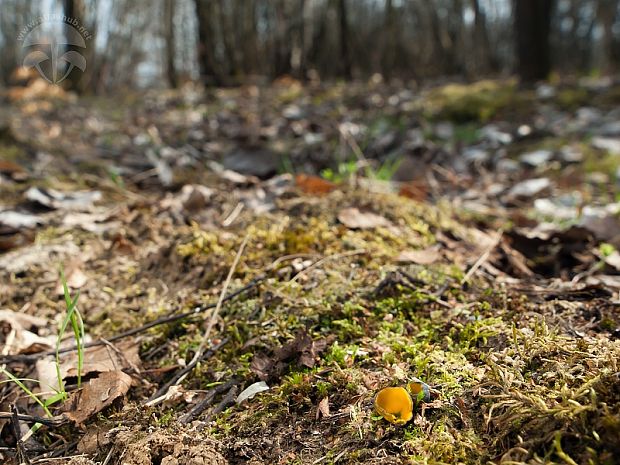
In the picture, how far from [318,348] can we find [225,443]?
0.35 m

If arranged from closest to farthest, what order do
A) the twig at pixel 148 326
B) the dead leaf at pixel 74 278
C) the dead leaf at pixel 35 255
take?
the twig at pixel 148 326, the dead leaf at pixel 74 278, the dead leaf at pixel 35 255

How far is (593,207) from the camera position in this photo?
2920mm

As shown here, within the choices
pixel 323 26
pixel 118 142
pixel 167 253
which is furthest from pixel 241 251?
pixel 323 26

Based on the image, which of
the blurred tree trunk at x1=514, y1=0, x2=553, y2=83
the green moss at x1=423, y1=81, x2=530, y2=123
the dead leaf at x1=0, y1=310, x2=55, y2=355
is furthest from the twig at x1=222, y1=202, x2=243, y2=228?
the blurred tree trunk at x1=514, y1=0, x2=553, y2=83

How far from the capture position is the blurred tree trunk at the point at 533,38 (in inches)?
247

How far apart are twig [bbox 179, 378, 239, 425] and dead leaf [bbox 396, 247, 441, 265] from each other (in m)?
0.74

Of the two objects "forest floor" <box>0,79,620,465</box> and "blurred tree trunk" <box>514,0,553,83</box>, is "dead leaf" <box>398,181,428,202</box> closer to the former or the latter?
"forest floor" <box>0,79,620,465</box>

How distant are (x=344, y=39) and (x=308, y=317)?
8.59 metres

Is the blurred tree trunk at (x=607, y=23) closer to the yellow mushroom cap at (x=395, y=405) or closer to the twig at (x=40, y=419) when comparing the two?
the yellow mushroom cap at (x=395, y=405)

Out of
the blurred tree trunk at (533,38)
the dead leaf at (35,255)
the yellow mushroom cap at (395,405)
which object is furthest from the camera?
the blurred tree trunk at (533,38)

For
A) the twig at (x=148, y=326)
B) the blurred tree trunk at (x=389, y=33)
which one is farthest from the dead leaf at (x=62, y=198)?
the blurred tree trunk at (x=389, y=33)

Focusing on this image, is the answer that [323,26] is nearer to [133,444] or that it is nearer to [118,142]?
[118,142]

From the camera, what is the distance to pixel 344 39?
926 cm

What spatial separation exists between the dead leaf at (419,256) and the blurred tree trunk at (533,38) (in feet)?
18.5
